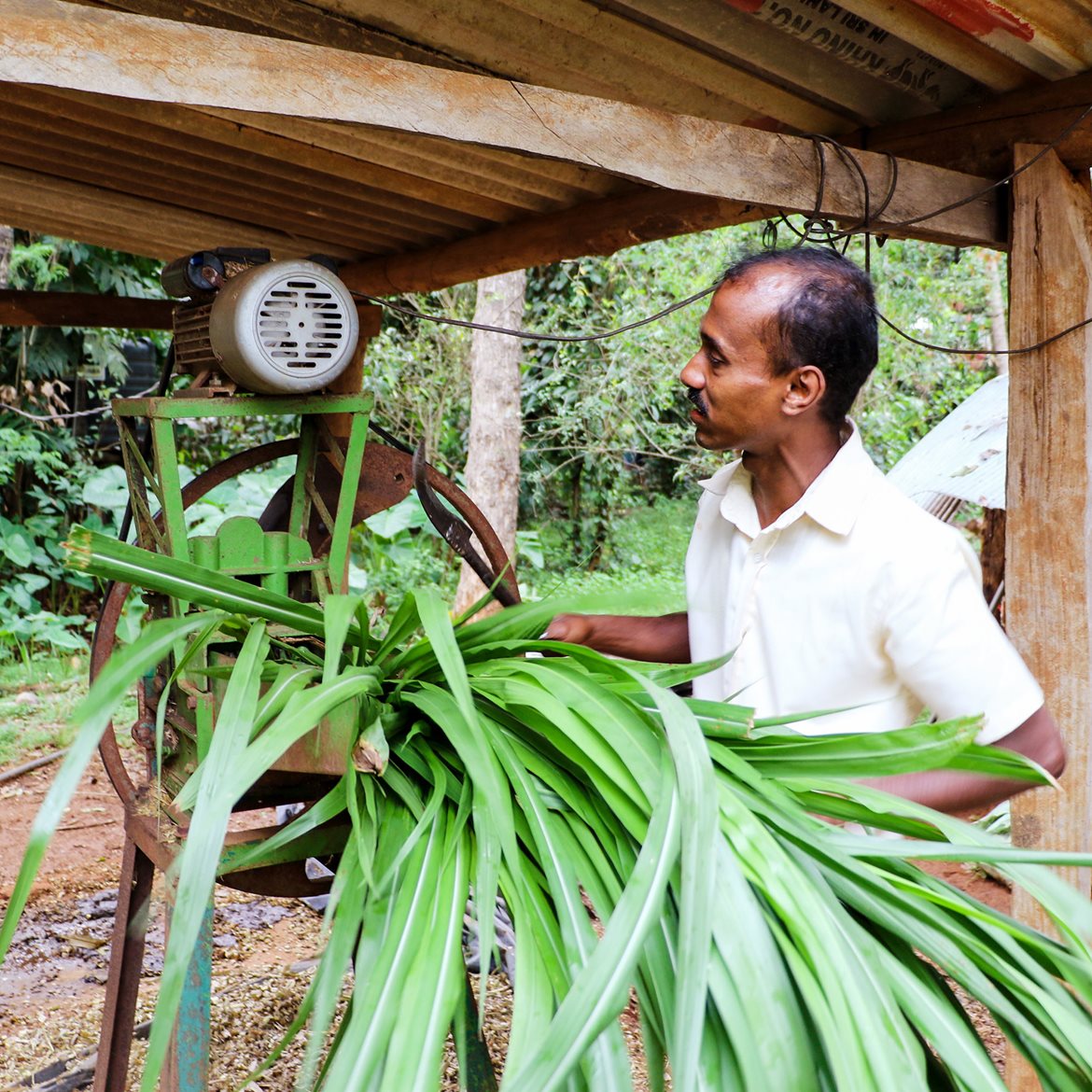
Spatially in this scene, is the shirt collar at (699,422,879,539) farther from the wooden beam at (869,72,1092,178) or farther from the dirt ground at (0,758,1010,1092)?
the dirt ground at (0,758,1010,1092)

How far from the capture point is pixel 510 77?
2223 mm

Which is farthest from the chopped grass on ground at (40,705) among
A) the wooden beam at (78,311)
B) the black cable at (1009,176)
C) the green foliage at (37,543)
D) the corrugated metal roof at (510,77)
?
the black cable at (1009,176)

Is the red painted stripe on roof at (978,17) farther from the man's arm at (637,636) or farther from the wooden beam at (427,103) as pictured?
the man's arm at (637,636)

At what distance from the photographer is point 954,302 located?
10.1 meters

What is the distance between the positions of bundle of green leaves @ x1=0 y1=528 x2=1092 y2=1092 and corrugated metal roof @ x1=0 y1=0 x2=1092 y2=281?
0.85m

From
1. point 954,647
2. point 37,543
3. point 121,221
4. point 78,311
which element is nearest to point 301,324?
point 954,647

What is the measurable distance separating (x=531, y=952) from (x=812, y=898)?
245mm

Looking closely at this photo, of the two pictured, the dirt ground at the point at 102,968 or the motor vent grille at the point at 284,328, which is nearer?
the motor vent grille at the point at 284,328

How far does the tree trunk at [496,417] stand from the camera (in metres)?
6.98

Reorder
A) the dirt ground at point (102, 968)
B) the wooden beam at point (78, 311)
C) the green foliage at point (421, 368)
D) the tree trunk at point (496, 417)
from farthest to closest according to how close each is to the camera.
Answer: the green foliage at point (421, 368) → the tree trunk at point (496, 417) → the wooden beam at point (78, 311) → the dirt ground at point (102, 968)

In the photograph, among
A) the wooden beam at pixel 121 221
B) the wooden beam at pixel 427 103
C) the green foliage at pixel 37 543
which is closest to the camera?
the wooden beam at pixel 427 103

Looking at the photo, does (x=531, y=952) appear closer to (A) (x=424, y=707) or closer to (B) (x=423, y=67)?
(A) (x=424, y=707)

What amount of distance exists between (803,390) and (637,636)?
1.71 feet

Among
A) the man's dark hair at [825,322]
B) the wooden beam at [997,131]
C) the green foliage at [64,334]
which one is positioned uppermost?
the green foliage at [64,334]
